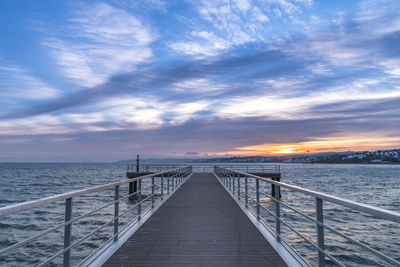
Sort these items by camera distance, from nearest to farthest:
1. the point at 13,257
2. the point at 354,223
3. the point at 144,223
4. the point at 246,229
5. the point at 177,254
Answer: the point at 177,254, the point at 246,229, the point at 144,223, the point at 13,257, the point at 354,223

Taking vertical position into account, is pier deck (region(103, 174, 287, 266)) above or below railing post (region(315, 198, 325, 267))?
below

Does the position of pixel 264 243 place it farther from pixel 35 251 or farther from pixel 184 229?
pixel 35 251

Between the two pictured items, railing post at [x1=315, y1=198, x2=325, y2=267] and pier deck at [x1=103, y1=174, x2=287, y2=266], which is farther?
pier deck at [x1=103, y1=174, x2=287, y2=266]

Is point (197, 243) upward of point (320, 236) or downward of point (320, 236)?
downward

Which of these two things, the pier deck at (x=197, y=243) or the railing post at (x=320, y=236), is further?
the pier deck at (x=197, y=243)

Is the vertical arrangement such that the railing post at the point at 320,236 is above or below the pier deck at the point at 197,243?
above

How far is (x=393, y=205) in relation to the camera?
736 inches

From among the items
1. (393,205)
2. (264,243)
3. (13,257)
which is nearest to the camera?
(264,243)

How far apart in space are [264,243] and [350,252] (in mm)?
5953

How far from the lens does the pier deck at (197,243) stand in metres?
3.34

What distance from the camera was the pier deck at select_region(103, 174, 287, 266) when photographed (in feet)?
11.0

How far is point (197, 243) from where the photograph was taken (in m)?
4.06

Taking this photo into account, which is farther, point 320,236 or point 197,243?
point 197,243

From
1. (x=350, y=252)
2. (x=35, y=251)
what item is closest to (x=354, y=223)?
(x=350, y=252)
